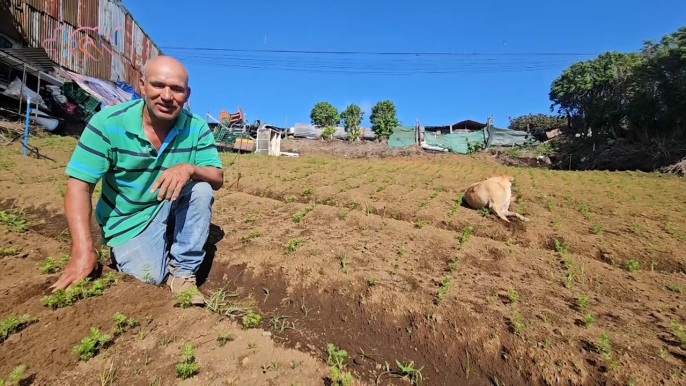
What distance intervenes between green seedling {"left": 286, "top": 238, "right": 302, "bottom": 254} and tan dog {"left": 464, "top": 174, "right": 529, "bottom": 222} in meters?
3.24

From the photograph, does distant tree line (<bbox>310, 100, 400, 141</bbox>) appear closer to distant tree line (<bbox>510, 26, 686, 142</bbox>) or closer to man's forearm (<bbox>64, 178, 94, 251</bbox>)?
distant tree line (<bbox>510, 26, 686, 142</bbox>)

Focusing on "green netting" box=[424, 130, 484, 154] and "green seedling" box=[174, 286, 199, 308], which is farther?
"green netting" box=[424, 130, 484, 154]

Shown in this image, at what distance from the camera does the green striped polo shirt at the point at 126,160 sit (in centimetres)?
210

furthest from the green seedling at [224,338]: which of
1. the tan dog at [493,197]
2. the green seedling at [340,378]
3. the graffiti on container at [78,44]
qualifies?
the graffiti on container at [78,44]

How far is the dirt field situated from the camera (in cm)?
169

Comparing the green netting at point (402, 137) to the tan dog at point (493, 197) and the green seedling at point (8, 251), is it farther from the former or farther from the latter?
the green seedling at point (8, 251)

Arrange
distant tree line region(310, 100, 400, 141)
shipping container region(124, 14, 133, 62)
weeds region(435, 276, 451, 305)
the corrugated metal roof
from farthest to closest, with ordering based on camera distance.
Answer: distant tree line region(310, 100, 400, 141), shipping container region(124, 14, 133, 62), the corrugated metal roof, weeds region(435, 276, 451, 305)

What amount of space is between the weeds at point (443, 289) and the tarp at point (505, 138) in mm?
26724

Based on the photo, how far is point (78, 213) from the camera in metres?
1.94

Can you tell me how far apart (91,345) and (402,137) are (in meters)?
28.6

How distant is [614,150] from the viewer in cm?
1752

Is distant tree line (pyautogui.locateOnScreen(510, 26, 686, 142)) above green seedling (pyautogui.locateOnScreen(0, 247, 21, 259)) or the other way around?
above

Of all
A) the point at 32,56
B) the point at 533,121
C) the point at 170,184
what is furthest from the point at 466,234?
the point at 533,121

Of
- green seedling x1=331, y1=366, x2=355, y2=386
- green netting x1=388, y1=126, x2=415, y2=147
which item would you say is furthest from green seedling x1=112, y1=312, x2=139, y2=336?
green netting x1=388, y1=126, x2=415, y2=147
